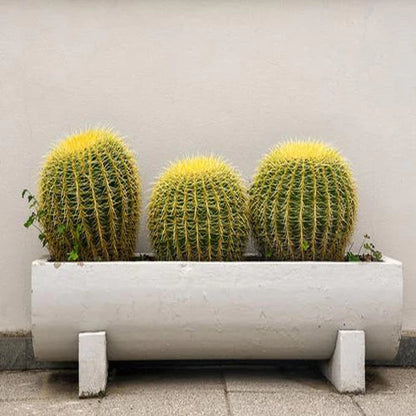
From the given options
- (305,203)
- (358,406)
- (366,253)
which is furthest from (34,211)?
(358,406)

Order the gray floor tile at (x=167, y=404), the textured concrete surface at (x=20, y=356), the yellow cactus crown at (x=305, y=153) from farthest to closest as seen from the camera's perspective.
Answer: the textured concrete surface at (x=20, y=356)
the yellow cactus crown at (x=305, y=153)
the gray floor tile at (x=167, y=404)

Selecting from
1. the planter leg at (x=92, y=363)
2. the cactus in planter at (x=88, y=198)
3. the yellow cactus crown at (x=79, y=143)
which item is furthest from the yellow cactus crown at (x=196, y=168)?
the planter leg at (x=92, y=363)

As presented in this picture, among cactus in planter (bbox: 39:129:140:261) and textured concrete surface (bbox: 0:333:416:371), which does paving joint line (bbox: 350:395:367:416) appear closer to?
cactus in planter (bbox: 39:129:140:261)

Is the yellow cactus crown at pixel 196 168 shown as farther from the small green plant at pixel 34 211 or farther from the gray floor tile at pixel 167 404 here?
the gray floor tile at pixel 167 404

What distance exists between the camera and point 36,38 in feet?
10.4

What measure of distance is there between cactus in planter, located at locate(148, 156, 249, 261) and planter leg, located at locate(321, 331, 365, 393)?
55cm

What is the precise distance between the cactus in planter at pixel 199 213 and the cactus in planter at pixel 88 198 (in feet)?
0.48

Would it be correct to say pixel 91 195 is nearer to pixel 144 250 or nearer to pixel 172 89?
pixel 144 250

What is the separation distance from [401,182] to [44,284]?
1.69 m

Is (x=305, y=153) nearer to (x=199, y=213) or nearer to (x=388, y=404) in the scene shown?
(x=199, y=213)

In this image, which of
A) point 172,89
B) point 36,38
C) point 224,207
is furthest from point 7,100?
point 224,207

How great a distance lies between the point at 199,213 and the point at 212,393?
716mm

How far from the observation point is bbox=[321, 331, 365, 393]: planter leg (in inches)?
108

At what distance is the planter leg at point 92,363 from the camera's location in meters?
2.71
